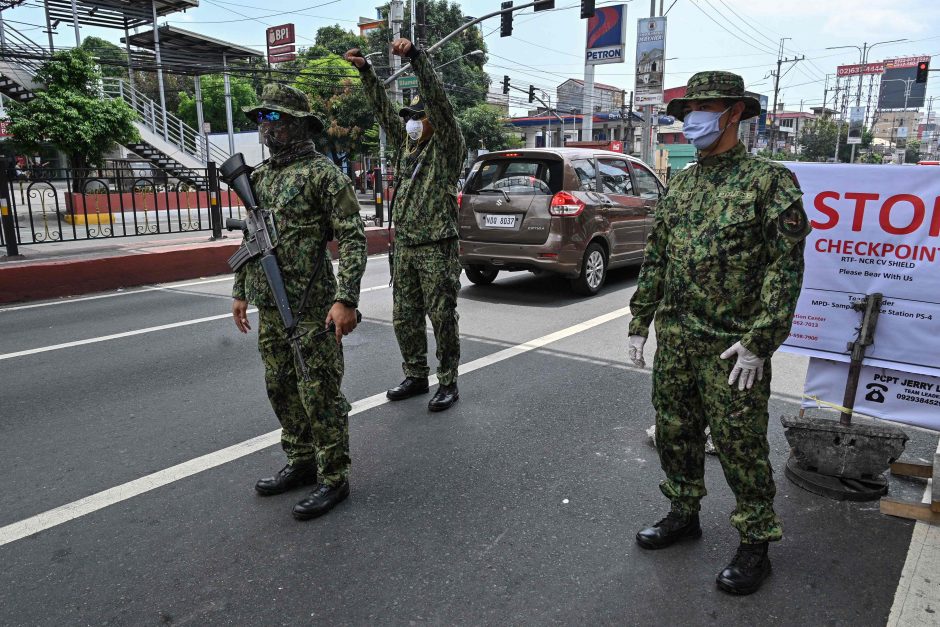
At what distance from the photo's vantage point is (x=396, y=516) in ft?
9.84

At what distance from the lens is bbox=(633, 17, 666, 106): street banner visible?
103ft

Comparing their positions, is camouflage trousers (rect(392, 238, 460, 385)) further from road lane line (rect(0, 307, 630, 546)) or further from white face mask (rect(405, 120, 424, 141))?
white face mask (rect(405, 120, 424, 141))

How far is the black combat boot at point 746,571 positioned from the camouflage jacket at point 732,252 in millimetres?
757

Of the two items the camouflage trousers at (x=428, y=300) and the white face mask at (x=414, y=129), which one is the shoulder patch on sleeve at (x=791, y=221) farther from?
the white face mask at (x=414, y=129)

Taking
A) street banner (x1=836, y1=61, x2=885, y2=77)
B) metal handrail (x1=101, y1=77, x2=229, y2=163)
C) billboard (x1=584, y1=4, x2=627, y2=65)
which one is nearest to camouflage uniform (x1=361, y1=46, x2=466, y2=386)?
metal handrail (x1=101, y1=77, x2=229, y2=163)

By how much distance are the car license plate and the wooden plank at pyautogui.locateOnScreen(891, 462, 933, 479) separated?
4834 mm

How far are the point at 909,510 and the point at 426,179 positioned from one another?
3073 millimetres

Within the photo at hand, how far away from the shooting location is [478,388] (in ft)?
15.7

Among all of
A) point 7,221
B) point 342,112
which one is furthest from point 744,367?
point 342,112

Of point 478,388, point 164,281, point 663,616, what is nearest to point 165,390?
point 478,388

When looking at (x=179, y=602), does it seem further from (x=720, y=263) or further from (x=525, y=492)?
(x=720, y=263)

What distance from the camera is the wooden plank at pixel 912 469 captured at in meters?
3.34

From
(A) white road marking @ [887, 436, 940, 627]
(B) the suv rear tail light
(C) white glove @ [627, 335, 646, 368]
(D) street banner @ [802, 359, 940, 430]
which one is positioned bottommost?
(A) white road marking @ [887, 436, 940, 627]

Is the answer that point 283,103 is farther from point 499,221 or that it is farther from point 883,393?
point 499,221
